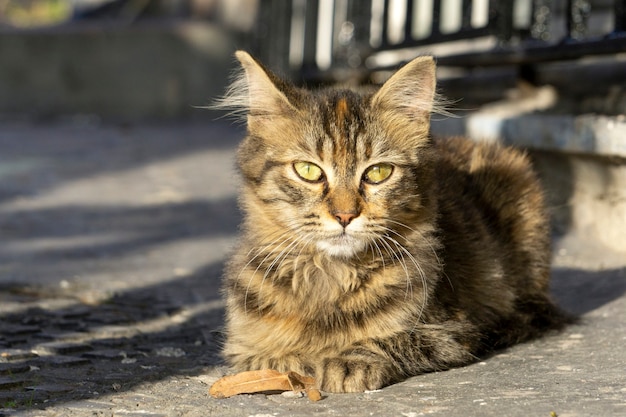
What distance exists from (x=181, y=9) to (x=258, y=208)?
45.6 ft

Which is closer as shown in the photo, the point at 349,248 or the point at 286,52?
the point at 349,248

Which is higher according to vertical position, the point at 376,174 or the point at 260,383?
the point at 376,174

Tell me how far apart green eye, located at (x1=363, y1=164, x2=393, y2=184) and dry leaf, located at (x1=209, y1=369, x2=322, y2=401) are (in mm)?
742

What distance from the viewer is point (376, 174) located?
3.55 metres

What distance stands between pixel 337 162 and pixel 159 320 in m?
1.44

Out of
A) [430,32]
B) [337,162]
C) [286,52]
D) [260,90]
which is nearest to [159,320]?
[260,90]

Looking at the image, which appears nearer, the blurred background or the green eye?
the green eye

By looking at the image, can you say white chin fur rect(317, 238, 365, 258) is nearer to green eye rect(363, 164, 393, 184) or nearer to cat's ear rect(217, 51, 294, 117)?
green eye rect(363, 164, 393, 184)

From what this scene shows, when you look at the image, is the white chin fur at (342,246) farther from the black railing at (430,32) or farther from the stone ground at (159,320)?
the black railing at (430,32)

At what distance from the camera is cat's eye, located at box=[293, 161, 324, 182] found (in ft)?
11.6

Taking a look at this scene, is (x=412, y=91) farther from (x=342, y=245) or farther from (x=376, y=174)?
(x=342, y=245)

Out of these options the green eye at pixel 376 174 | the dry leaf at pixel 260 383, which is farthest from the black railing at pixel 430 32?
the dry leaf at pixel 260 383

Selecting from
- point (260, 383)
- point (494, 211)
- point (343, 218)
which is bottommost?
point (260, 383)

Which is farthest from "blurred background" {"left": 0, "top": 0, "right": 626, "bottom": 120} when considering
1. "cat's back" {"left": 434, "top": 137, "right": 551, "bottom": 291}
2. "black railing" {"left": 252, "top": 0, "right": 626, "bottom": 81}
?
"cat's back" {"left": 434, "top": 137, "right": 551, "bottom": 291}
